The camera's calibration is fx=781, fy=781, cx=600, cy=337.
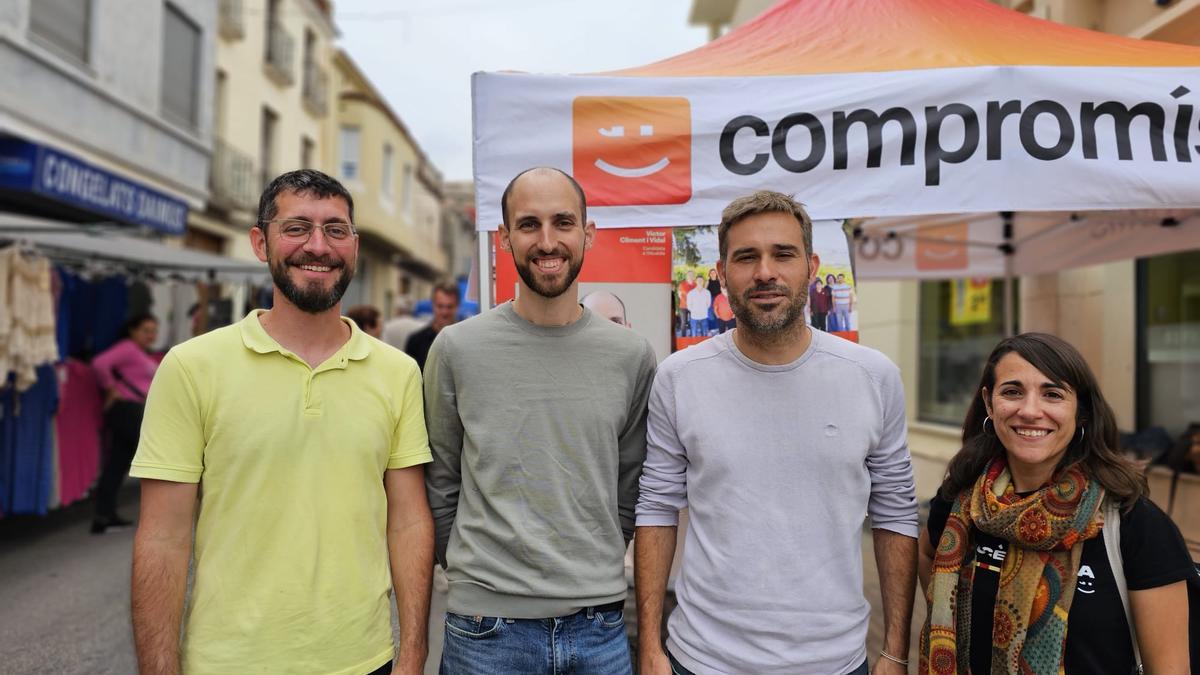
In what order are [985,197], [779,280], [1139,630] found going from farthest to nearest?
1. [985,197]
2. [779,280]
3. [1139,630]

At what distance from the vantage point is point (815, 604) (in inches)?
73.6

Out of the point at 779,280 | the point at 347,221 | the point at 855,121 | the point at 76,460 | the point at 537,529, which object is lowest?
the point at 76,460

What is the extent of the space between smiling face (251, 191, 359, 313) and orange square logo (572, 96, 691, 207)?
1096 millimetres

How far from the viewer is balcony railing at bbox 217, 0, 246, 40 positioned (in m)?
15.7

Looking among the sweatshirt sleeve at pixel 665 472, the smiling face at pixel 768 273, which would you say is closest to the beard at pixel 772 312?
the smiling face at pixel 768 273

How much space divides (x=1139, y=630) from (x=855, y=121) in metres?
1.78

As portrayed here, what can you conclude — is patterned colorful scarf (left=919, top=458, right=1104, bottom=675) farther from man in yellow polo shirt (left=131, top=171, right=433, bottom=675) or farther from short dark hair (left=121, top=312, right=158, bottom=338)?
short dark hair (left=121, top=312, right=158, bottom=338)

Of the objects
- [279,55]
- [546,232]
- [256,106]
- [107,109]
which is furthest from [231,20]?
[546,232]

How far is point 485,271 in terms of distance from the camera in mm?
2830

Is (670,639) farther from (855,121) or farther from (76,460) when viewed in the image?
(76,460)

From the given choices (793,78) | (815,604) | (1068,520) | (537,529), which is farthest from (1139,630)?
(793,78)

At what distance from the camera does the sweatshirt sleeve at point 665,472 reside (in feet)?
6.74

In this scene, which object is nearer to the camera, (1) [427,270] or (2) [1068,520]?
(2) [1068,520]

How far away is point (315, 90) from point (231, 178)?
5.82 m
